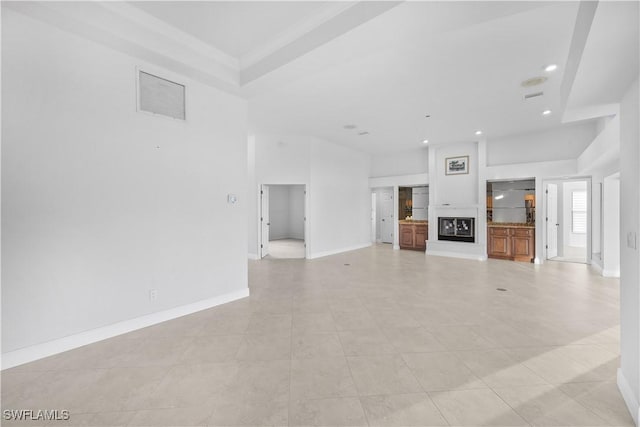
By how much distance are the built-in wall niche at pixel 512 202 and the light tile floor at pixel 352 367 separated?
3857 mm

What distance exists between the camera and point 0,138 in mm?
2311

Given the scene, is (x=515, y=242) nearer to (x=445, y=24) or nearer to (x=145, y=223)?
(x=445, y=24)

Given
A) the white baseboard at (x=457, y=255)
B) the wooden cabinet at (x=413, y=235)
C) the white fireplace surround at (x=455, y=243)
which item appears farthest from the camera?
the wooden cabinet at (x=413, y=235)

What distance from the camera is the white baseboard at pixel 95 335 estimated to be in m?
2.41

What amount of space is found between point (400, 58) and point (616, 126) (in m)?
3.18

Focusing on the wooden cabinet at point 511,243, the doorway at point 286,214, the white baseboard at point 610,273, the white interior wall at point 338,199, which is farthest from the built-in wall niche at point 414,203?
the white baseboard at point 610,273

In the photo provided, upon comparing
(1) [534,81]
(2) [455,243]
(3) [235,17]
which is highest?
(3) [235,17]

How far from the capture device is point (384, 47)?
8.89ft

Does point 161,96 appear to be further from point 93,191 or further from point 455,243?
point 455,243

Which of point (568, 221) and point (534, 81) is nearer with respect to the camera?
point (534, 81)

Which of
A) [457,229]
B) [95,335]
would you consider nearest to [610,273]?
[457,229]

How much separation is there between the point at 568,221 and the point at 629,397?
9.30m

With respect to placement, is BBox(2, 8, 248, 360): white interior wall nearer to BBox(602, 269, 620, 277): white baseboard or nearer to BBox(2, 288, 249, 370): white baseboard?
BBox(2, 288, 249, 370): white baseboard

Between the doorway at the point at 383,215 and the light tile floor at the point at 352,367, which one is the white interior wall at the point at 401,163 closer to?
the doorway at the point at 383,215
